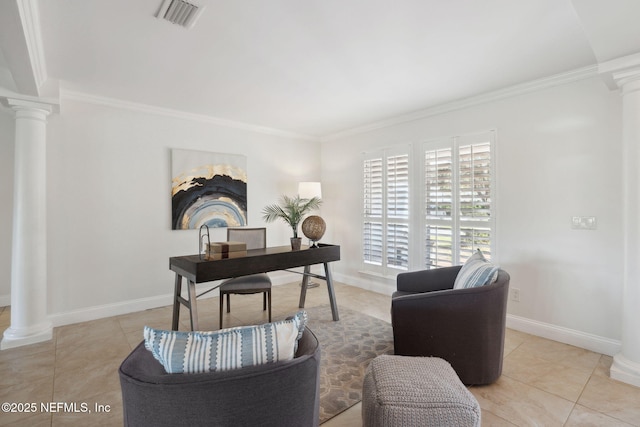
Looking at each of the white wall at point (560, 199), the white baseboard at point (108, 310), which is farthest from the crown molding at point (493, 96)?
the white baseboard at point (108, 310)

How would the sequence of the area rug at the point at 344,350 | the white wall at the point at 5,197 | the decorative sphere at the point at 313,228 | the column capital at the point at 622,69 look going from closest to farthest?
the area rug at the point at 344,350 → the column capital at the point at 622,69 → the decorative sphere at the point at 313,228 → the white wall at the point at 5,197

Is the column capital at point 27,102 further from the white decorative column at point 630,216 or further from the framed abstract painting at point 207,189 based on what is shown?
the white decorative column at point 630,216

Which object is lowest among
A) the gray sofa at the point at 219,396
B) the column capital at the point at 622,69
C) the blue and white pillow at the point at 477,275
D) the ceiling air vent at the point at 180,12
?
the gray sofa at the point at 219,396

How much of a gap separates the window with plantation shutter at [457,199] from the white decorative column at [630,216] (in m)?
1.14

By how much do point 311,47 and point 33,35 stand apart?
5.96 feet

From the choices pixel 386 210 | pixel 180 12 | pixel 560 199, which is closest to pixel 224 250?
pixel 180 12

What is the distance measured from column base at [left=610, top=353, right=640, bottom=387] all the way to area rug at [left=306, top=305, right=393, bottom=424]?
1569mm

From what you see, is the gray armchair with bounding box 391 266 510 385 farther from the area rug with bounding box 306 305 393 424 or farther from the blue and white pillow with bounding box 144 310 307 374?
the blue and white pillow with bounding box 144 310 307 374

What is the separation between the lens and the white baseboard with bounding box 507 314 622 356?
8.81 ft

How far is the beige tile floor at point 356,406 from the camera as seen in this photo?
6.22 ft

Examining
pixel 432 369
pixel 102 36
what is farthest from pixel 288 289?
pixel 102 36

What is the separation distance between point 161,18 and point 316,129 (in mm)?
3062

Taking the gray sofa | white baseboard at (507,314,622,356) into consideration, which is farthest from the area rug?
white baseboard at (507,314,622,356)

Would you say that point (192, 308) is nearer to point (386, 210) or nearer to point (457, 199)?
point (386, 210)
